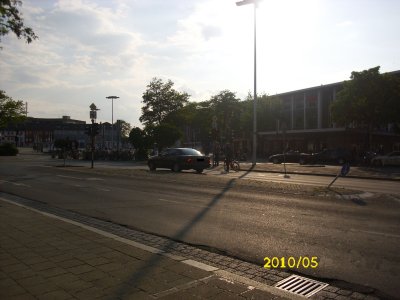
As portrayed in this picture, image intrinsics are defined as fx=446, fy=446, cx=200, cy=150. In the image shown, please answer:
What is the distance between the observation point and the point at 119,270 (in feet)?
17.5

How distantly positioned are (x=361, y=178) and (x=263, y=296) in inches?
853

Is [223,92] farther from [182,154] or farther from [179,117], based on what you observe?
[182,154]

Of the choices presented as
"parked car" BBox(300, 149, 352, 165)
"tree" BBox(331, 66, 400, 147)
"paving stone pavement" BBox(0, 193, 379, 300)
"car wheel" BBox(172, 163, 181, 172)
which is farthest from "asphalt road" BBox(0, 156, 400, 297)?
"tree" BBox(331, 66, 400, 147)

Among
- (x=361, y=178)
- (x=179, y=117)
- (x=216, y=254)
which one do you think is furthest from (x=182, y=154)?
(x=179, y=117)

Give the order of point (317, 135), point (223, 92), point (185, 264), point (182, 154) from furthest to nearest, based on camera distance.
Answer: point (223, 92)
point (317, 135)
point (182, 154)
point (185, 264)

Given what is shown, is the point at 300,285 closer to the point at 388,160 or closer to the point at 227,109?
the point at 388,160

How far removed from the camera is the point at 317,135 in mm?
59938

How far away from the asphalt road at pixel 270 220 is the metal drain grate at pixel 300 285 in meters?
0.32

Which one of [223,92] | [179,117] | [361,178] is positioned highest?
[223,92]

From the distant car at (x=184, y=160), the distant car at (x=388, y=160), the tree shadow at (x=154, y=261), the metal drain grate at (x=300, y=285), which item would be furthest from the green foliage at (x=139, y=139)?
the metal drain grate at (x=300, y=285)

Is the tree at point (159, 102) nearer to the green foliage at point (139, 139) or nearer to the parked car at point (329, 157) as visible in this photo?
the green foliage at point (139, 139)

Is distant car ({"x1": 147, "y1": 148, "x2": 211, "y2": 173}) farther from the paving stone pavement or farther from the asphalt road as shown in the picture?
the paving stone pavement

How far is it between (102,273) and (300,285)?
230 cm

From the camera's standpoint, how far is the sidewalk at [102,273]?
4578 millimetres
